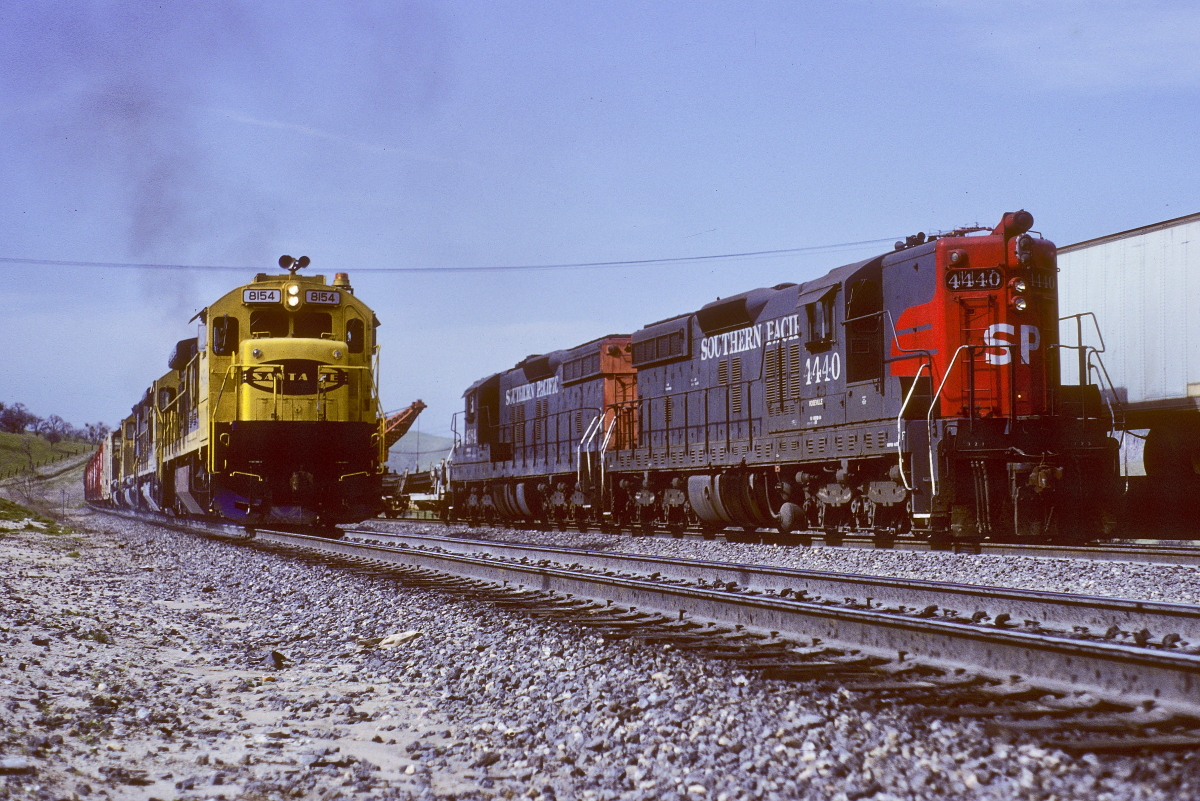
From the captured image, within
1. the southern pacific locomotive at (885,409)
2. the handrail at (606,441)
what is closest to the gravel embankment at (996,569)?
the southern pacific locomotive at (885,409)

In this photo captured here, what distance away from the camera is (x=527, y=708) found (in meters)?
4.66

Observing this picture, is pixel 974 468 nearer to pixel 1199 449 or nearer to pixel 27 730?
pixel 1199 449

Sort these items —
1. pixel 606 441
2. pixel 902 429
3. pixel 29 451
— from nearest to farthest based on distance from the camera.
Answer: pixel 902 429 < pixel 606 441 < pixel 29 451

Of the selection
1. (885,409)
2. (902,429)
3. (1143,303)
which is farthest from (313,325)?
Result: (1143,303)

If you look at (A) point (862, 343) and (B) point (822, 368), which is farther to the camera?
(B) point (822, 368)

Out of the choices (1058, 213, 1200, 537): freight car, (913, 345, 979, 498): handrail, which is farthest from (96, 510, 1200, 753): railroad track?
(1058, 213, 1200, 537): freight car

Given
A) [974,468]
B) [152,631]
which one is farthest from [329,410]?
[974,468]

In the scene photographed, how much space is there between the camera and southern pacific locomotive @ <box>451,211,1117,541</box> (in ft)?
36.8

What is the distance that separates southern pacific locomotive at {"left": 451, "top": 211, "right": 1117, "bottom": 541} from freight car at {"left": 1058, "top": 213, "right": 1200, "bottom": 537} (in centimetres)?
186

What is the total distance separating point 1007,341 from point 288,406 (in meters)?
8.91

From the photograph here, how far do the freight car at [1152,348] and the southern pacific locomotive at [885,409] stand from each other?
186 cm

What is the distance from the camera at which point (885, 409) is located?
12.1 meters

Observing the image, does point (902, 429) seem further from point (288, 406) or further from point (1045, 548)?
point (288, 406)

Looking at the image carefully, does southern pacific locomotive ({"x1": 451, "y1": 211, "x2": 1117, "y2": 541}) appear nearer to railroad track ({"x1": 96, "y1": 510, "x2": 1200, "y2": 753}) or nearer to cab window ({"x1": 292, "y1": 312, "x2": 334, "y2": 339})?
railroad track ({"x1": 96, "y1": 510, "x2": 1200, "y2": 753})
